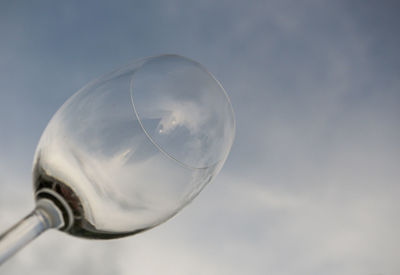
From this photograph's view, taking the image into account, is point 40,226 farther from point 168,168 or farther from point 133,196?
point 168,168

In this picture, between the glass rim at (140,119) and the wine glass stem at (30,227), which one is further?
the glass rim at (140,119)

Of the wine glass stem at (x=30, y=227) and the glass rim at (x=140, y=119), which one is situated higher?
the glass rim at (x=140, y=119)

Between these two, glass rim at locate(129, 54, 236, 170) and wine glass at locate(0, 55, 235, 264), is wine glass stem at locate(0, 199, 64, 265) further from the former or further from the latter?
glass rim at locate(129, 54, 236, 170)

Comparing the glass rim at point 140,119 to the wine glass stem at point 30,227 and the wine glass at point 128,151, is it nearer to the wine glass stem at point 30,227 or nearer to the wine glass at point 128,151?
the wine glass at point 128,151

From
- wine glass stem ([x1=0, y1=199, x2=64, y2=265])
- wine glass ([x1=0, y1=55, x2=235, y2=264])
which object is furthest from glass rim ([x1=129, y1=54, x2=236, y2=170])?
wine glass stem ([x1=0, y1=199, x2=64, y2=265])

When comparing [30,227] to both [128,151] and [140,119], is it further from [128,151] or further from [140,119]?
[140,119]

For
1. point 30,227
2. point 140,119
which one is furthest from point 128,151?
point 30,227

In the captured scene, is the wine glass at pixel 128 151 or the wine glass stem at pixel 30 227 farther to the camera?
the wine glass at pixel 128 151

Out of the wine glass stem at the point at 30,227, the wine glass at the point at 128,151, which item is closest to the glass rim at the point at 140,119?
the wine glass at the point at 128,151
